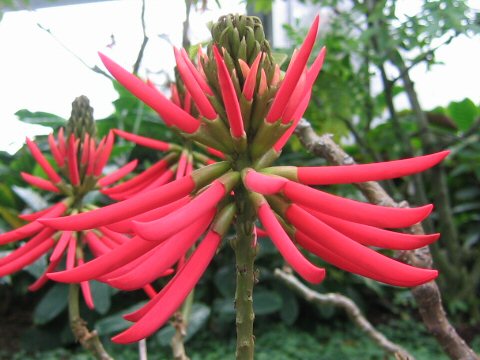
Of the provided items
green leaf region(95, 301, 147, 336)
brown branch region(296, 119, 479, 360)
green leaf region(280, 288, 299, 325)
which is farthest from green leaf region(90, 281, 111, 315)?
brown branch region(296, 119, 479, 360)

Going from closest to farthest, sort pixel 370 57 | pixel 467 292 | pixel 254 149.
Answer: pixel 254 149, pixel 370 57, pixel 467 292

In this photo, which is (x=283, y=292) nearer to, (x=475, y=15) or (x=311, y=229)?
(x=475, y=15)

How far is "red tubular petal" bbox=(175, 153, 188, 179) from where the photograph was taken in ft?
2.86

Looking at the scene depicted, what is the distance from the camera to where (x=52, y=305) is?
225 cm

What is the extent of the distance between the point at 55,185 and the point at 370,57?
109 centimetres

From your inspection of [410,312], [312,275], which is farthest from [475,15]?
[410,312]

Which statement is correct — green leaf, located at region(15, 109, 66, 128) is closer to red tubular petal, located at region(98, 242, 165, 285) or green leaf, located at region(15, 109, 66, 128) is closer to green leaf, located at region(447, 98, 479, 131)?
red tubular petal, located at region(98, 242, 165, 285)

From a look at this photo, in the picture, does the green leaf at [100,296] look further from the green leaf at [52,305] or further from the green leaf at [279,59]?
the green leaf at [279,59]

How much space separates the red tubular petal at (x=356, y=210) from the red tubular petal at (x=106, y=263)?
0.35ft

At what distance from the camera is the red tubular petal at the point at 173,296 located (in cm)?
36

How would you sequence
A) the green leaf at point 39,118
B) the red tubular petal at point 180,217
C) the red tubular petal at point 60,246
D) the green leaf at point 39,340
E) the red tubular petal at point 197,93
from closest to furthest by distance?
the red tubular petal at point 180,217, the red tubular petal at point 197,93, the red tubular petal at point 60,246, the green leaf at point 39,118, the green leaf at point 39,340

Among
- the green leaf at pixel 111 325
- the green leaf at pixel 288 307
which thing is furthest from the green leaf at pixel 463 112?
the green leaf at pixel 111 325

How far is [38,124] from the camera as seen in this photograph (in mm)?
2029

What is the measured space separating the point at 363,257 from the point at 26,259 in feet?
1.43
